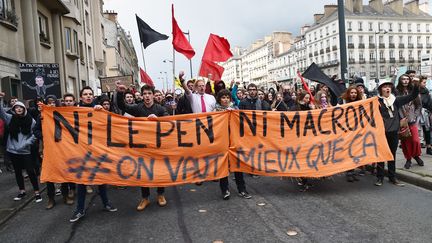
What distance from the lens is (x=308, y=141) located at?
6.33 m

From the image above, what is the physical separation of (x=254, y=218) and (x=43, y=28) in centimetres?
1697

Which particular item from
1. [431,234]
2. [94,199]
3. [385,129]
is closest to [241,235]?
[431,234]

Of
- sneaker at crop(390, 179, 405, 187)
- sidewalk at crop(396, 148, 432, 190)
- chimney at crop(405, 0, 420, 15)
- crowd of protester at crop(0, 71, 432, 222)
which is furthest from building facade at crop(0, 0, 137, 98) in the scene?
chimney at crop(405, 0, 420, 15)

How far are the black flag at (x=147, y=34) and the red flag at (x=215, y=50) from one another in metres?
1.13

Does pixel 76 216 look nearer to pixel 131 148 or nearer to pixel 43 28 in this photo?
pixel 131 148

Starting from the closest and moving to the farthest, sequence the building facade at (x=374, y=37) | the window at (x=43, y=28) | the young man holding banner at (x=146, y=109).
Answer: the young man holding banner at (x=146, y=109), the window at (x=43, y=28), the building facade at (x=374, y=37)

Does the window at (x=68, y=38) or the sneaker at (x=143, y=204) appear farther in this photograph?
the window at (x=68, y=38)

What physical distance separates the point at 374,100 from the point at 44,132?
5.45 m

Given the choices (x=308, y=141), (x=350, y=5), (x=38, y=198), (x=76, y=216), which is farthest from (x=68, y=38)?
(x=350, y=5)

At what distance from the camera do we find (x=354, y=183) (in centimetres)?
671

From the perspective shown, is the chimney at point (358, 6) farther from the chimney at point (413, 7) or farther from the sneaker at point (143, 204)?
the sneaker at point (143, 204)

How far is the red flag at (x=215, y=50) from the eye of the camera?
8945 millimetres

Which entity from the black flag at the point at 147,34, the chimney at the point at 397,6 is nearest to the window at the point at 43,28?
the black flag at the point at 147,34

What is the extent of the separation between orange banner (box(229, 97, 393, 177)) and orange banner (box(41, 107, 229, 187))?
1.27 ft
